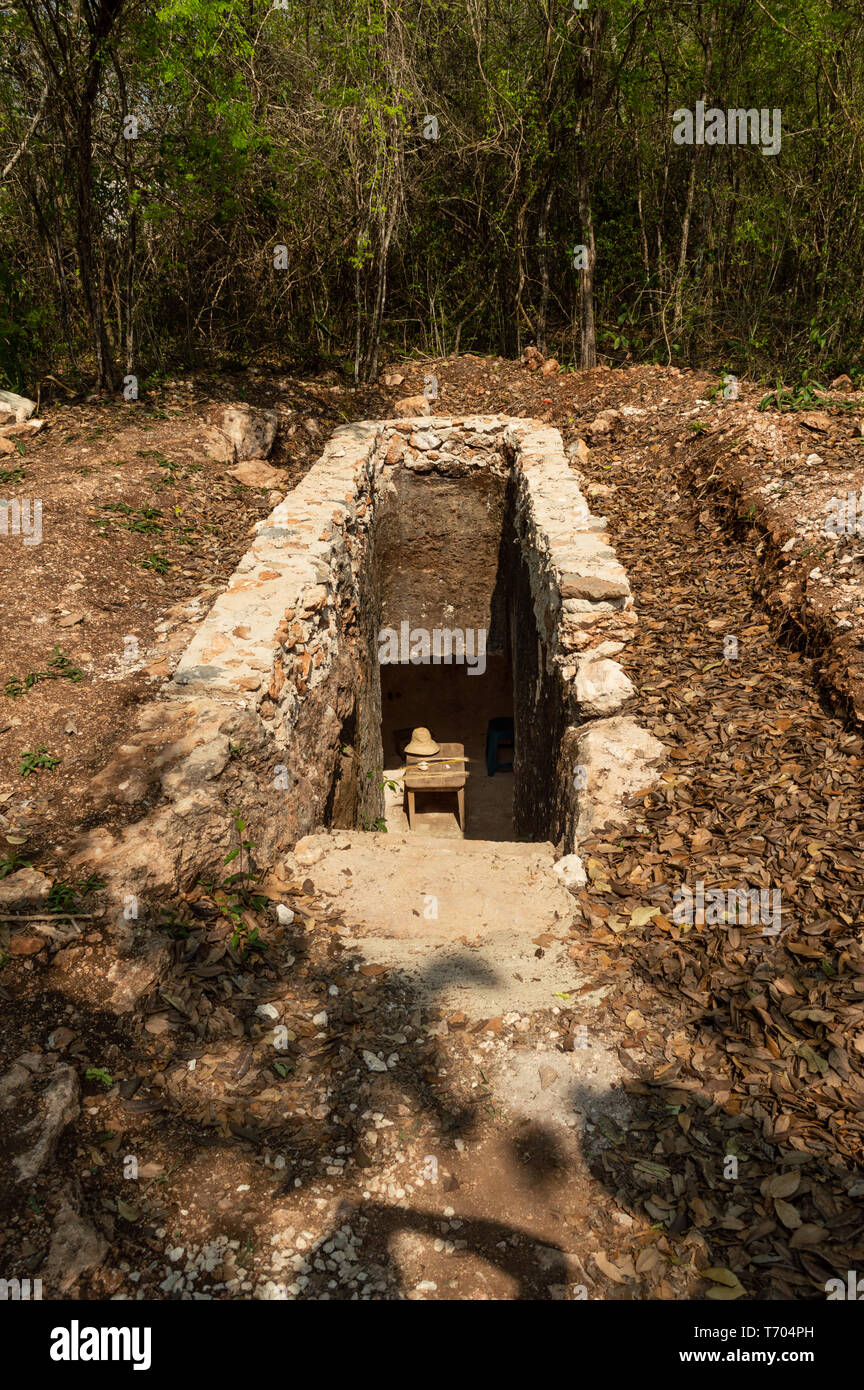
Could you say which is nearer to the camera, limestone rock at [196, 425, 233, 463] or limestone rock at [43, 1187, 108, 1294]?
limestone rock at [43, 1187, 108, 1294]

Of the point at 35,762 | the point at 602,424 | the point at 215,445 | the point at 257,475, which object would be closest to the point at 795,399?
the point at 602,424

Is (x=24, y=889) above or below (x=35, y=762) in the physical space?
below

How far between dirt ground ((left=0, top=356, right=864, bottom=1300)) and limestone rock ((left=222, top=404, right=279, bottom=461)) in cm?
283

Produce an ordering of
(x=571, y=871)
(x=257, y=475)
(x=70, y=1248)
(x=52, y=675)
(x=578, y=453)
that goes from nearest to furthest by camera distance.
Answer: (x=70, y=1248)
(x=571, y=871)
(x=52, y=675)
(x=257, y=475)
(x=578, y=453)

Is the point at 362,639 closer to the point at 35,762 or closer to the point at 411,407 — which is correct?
the point at 411,407

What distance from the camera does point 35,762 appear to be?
3.18 metres

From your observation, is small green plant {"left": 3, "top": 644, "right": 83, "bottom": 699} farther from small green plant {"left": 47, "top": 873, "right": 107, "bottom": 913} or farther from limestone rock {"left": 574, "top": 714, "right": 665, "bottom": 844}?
limestone rock {"left": 574, "top": 714, "right": 665, "bottom": 844}

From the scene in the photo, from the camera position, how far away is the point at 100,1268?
1.77 metres

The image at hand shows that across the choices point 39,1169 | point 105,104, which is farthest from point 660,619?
point 105,104

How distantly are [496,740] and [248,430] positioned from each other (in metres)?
4.63

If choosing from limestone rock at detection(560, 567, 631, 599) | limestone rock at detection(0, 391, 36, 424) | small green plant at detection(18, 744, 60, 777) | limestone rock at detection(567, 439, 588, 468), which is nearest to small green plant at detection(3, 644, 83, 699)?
small green plant at detection(18, 744, 60, 777)

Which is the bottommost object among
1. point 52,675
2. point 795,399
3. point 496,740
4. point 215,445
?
point 496,740

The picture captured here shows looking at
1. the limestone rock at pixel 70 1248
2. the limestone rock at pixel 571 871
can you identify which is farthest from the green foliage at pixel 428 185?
the limestone rock at pixel 70 1248

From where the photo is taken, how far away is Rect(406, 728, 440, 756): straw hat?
8.55m
